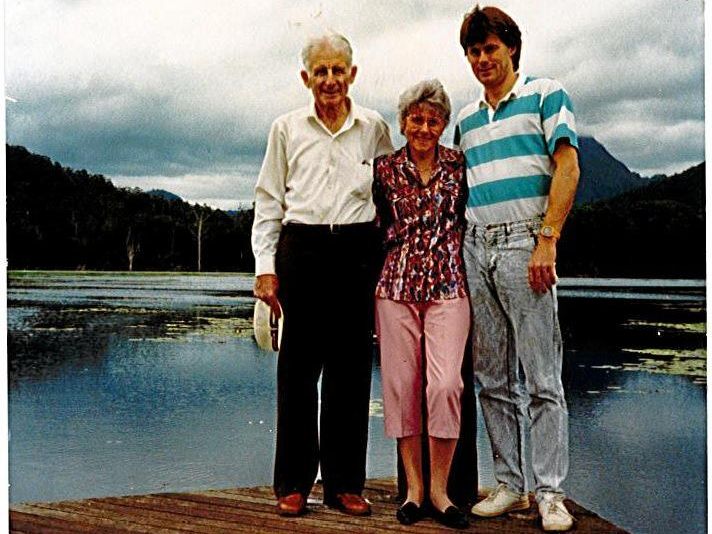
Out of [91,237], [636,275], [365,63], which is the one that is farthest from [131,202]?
[636,275]

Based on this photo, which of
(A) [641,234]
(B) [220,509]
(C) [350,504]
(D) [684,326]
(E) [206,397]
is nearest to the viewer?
(C) [350,504]

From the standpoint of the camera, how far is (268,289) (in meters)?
3.03

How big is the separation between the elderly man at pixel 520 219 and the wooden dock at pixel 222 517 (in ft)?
0.72

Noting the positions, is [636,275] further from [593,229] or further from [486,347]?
[486,347]

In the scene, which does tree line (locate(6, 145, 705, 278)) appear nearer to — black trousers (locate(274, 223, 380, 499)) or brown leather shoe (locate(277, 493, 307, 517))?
black trousers (locate(274, 223, 380, 499))

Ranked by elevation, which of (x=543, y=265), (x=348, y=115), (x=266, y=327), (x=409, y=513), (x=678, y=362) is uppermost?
(x=348, y=115)

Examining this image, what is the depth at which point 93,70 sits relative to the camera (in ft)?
12.2

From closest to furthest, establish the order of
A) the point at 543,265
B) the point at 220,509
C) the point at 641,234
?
the point at 543,265 → the point at 220,509 → the point at 641,234

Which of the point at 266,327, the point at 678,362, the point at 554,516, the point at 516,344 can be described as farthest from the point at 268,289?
the point at 678,362

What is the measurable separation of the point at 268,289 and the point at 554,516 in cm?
131

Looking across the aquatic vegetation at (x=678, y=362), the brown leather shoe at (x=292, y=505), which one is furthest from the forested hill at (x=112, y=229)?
the aquatic vegetation at (x=678, y=362)

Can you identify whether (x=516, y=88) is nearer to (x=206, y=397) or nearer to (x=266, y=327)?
(x=266, y=327)

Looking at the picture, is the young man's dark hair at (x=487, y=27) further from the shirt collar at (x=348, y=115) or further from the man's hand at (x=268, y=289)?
the man's hand at (x=268, y=289)

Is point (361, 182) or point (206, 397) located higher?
point (361, 182)
